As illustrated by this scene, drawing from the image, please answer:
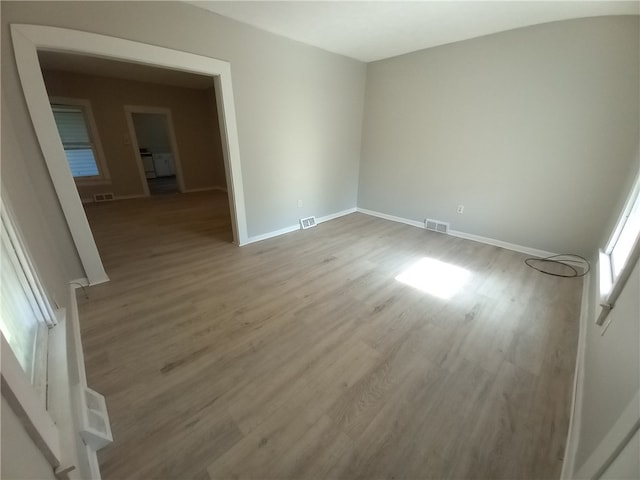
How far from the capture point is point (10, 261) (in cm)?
109

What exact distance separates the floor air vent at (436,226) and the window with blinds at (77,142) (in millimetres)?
6613

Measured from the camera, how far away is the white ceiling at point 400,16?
2125mm

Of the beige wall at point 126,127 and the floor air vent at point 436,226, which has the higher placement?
the beige wall at point 126,127

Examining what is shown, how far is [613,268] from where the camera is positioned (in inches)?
71.2

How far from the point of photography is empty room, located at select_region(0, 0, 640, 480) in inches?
43.0

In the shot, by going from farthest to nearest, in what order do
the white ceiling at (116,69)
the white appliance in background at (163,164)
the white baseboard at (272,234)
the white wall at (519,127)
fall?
1. the white appliance in background at (163,164)
2. the white ceiling at (116,69)
3. the white baseboard at (272,234)
4. the white wall at (519,127)

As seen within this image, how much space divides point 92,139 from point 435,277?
6781 millimetres

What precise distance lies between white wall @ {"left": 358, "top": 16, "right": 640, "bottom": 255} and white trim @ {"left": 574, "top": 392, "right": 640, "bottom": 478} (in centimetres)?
274

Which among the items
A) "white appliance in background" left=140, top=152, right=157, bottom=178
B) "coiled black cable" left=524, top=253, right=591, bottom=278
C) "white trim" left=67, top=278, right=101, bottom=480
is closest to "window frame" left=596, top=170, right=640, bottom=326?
"coiled black cable" left=524, top=253, right=591, bottom=278

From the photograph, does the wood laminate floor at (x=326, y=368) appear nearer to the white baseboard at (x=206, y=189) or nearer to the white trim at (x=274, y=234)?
the white trim at (x=274, y=234)

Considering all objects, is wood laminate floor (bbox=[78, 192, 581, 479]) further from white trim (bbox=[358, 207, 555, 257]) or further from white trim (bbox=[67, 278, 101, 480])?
white trim (bbox=[358, 207, 555, 257])

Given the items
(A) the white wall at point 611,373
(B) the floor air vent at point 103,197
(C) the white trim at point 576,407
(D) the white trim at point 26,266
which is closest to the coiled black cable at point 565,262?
(C) the white trim at point 576,407

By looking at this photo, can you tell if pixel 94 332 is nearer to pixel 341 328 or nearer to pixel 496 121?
pixel 341 328

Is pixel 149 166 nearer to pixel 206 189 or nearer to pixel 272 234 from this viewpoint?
pixel 206 189
